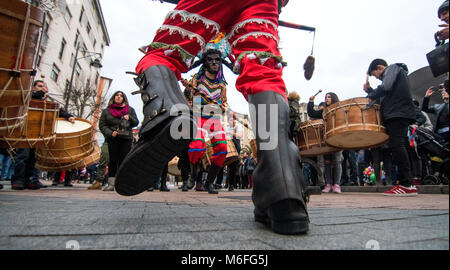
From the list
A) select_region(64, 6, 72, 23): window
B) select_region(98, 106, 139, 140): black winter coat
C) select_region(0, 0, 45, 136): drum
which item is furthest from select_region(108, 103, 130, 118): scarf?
select_region(64, 6, 72, 23): window

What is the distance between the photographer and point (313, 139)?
5.59 meters

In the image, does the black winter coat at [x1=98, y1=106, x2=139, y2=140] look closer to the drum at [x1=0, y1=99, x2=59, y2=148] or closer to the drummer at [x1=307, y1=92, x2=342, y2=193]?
the drum at [x1=0, y1=99, x2=59, y2=148]

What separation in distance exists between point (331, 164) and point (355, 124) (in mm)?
2177

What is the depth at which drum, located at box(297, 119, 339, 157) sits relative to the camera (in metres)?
5.48

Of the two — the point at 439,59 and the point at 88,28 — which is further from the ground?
the point at 88,28

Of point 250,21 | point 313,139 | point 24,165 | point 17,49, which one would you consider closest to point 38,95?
point 24,165

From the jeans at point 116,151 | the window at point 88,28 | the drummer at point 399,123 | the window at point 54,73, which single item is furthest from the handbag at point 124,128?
the window at point 88,28

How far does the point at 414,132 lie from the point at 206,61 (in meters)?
4.62

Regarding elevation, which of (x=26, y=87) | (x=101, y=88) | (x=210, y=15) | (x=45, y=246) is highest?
(x=101, y=88)

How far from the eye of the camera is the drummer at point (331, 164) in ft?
18.8

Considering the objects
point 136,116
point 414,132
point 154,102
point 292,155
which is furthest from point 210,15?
point 414,132

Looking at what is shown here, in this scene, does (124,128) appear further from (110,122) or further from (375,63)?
(375,63)

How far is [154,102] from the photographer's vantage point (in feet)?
3.81
